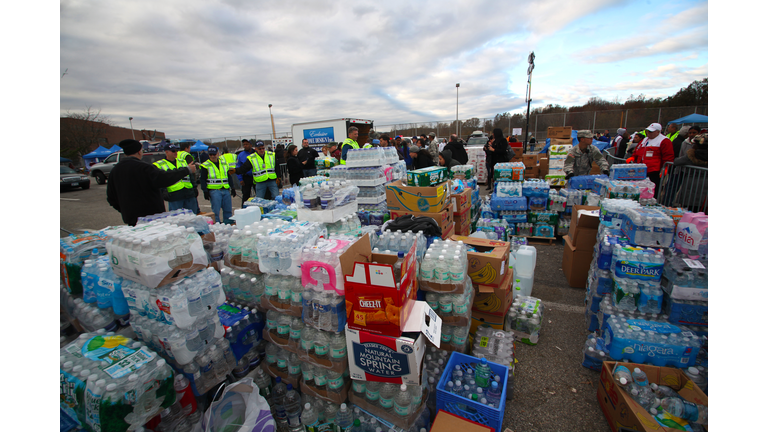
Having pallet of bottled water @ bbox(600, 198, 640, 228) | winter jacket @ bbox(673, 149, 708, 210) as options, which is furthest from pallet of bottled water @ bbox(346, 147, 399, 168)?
winter jacket @ bbox(673, 149, 708, 210)

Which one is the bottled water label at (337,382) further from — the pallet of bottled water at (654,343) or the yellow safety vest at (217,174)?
the yellow safety vest at (217,174)

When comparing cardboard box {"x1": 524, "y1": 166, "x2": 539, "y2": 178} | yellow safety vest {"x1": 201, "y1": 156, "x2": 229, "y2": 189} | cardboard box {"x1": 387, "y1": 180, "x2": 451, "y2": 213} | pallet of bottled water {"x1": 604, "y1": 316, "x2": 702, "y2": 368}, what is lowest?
pallet of bottled water {"x1": 604, "y1": 316, "x2": 702, "y2": 368}

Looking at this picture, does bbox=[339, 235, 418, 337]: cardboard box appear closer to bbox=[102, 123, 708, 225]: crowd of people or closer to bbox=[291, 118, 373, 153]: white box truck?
bbox=[102, 123, 708, 225]: crowd of people

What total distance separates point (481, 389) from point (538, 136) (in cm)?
2758

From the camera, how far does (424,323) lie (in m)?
2.15

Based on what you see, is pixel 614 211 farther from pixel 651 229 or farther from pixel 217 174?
pixel 217 174

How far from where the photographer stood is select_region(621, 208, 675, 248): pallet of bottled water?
10.2 ft

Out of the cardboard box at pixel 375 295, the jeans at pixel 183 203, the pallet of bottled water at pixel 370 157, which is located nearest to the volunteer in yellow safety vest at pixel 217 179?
the jeans at pixel 183 203

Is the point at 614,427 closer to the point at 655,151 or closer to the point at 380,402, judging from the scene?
the point at 380,402

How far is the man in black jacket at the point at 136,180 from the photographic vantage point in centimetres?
415

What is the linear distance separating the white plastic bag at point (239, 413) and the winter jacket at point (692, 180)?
764 centimetres

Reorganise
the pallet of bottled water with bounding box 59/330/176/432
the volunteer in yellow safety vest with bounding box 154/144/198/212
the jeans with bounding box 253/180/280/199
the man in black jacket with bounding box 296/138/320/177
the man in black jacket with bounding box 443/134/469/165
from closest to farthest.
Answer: the pallet of bottled water with bounding box 59/330/176/432 < the volunteer in yellow safety vest with bounding box 154/144/198/212 < the jeans with bounding box 253/180/280/199 < the man in black jacket with bounding box 296/138/320/177 < the man in black jacket with bounding box 443/134/469/165

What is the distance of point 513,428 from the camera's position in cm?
252

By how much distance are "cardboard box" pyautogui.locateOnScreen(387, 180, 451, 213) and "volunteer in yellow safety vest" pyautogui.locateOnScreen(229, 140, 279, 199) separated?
181 inches
